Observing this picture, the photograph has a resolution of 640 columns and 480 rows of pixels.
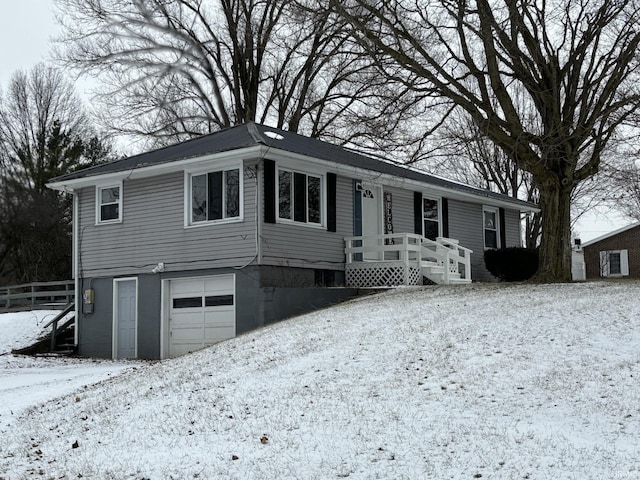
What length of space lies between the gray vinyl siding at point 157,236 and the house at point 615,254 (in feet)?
A: 88.9

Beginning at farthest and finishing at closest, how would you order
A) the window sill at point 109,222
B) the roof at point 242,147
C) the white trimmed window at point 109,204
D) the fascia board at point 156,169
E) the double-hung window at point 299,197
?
1. the white trimmed window at point 109,204
2. the window sill at point 109,222
3. the double-hung window at point 299,197
4. the roof at point 242,147
5. the fascia board at point 156,169

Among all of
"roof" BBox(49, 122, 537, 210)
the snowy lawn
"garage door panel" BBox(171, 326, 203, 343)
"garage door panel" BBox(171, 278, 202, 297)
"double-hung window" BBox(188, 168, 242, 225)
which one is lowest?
the snowy lawn

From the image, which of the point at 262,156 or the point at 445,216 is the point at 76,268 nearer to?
the point at 262,156

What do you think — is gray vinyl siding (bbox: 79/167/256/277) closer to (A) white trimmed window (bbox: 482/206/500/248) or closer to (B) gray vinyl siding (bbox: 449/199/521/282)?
(B) gray vinyl siding (bbox: 449/199/521/282)

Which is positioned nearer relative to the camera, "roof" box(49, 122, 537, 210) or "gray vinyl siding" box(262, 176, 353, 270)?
"gray vinyl siding" box(262, 176, 353, 270)

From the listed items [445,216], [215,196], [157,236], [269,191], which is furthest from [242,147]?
[445,216]

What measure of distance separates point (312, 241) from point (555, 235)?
575cm

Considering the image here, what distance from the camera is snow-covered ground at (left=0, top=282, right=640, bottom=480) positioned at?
21.7ft

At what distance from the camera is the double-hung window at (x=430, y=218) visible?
76.3 ft

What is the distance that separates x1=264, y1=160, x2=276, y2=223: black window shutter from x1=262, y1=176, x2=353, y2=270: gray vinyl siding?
207 millimetres

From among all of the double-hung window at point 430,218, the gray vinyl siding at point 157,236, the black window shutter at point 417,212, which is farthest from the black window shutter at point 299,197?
the double-hung window at point 430,218

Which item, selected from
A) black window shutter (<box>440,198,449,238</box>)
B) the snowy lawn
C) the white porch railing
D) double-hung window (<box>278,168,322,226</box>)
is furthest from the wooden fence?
black window shutter (<box>440,198,449,238</box>)

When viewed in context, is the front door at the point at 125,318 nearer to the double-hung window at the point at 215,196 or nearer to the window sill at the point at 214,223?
the window sill at the point at 214,223

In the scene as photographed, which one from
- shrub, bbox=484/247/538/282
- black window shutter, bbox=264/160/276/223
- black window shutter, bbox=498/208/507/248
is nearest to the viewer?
black window shutter, bbox=264/160/276/223
